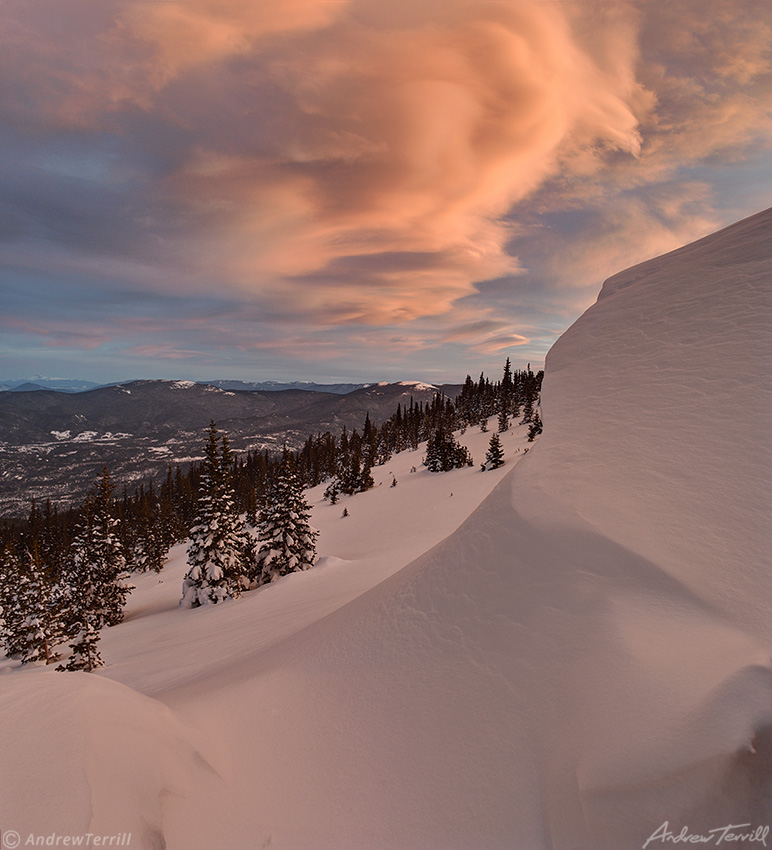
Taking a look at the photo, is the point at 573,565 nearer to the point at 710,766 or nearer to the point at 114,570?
the point at 710,766

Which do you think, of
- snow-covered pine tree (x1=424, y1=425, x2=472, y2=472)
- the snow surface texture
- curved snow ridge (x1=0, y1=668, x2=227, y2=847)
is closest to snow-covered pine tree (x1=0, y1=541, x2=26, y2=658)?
the snow surface texture

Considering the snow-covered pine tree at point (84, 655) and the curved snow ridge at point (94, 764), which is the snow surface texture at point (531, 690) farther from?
the snow-covered pine tree at point (84, 655)

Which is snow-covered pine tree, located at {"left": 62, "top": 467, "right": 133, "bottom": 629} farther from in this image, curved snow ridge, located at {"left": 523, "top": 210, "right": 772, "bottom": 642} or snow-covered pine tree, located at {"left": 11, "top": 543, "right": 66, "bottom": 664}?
curved snow ridge, located at {"left": 523, "top": 210, "right": 772, "bottom": 642}

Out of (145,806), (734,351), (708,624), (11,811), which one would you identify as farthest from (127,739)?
(734,351)

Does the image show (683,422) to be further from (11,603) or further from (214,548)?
(11,603)

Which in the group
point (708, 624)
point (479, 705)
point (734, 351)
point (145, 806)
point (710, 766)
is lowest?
point (145, 806)

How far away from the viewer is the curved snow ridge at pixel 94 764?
3.08 m

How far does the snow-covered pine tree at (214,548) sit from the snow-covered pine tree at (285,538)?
1453mm

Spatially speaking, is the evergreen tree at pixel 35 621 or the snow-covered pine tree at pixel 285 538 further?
the snow-covered pine tree at pixel 285 538

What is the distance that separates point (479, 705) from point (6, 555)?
40847 mm

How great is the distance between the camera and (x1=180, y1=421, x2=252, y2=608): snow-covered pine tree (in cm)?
2150

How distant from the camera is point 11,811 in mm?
2939

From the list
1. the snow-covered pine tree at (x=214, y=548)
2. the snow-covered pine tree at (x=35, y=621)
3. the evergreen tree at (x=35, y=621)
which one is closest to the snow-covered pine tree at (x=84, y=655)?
the snow-covered pine tree at (x=214, y=548)

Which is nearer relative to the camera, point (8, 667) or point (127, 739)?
point (127, 739)
